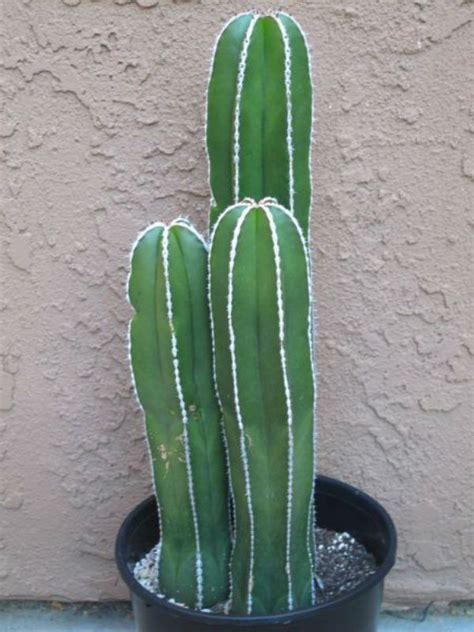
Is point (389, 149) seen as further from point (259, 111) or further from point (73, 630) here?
point (73, 630)

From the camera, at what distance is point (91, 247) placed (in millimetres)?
1854

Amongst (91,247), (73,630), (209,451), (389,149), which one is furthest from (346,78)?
(73,630)

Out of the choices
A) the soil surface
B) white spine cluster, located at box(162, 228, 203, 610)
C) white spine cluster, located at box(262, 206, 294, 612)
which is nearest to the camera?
white spine cluster, located at box(262, 206, 294, 612)

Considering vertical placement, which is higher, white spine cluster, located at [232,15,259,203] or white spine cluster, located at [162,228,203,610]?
white spine cluster, located at [232,15,259,203]

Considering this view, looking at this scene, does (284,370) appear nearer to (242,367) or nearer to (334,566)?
(242,367)

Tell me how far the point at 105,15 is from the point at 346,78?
531mm

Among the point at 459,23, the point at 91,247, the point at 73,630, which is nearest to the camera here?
the point at 459,23

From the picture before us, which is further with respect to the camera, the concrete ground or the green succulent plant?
the concrete ground

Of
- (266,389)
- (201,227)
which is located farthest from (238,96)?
(266,389)

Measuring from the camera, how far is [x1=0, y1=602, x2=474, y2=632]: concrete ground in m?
2.03

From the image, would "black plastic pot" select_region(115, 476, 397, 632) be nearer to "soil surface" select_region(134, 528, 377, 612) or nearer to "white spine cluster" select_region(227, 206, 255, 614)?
"soil surface" select_region(134, 528, 377, 612)

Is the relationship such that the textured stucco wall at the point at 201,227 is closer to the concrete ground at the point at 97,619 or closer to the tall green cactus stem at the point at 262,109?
the concrete ground at the point at 97,619

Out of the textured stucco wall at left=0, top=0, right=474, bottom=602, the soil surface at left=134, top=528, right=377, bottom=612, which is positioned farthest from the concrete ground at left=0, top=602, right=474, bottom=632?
the soil surface at left=134, top=528, right=377, bottom=612

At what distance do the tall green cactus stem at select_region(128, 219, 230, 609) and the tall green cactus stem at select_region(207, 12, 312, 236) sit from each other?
0.55 ft
